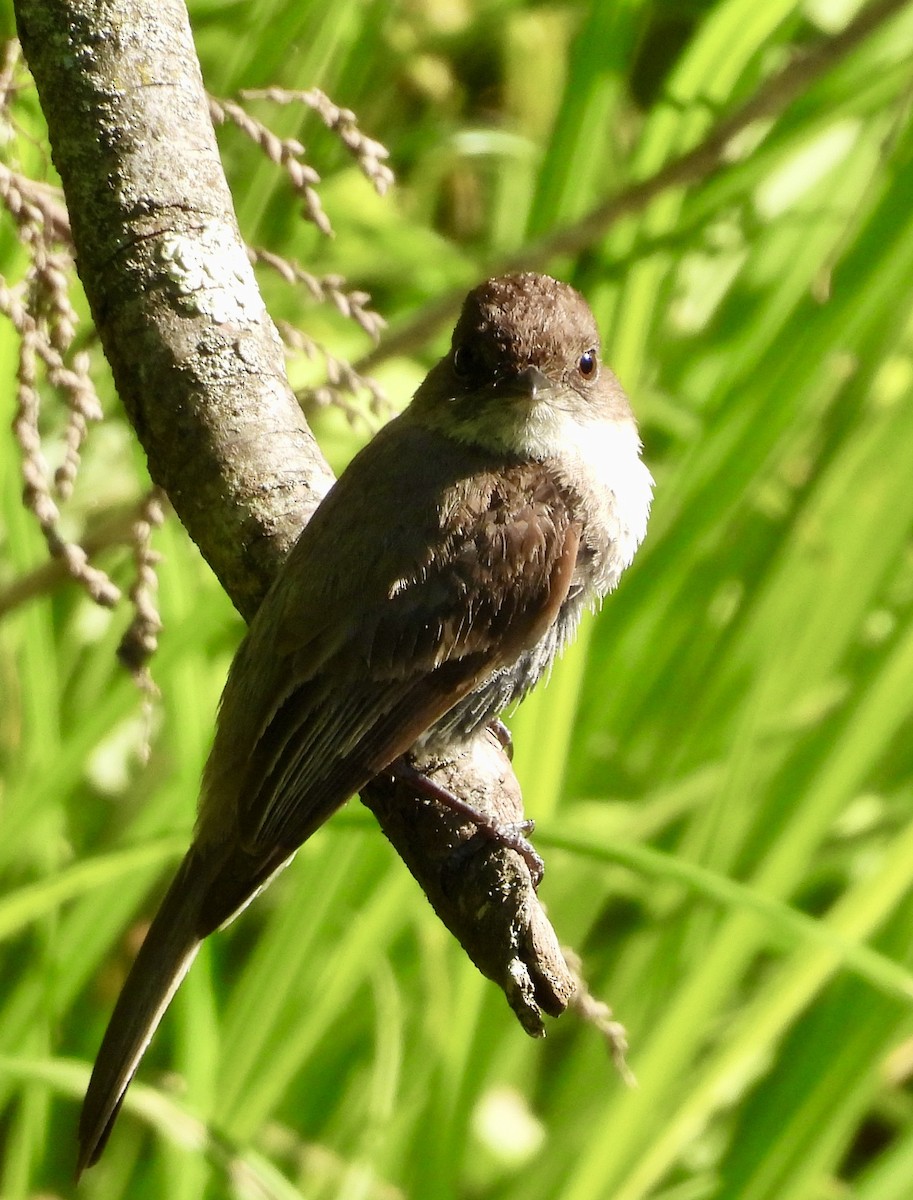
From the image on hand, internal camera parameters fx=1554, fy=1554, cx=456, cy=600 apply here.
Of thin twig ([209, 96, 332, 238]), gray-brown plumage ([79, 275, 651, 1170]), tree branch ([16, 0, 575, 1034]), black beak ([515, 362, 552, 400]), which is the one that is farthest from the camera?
black beak ([515, 362, 552, 400])

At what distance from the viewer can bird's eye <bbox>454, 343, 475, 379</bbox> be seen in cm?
274

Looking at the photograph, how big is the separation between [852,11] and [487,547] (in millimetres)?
2325

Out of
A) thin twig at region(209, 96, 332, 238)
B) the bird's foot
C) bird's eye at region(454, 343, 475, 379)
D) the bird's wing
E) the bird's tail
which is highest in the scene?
bird's eye at region(454, 343, 475, 379)

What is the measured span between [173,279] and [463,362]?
0.64 meters

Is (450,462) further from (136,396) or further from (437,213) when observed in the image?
(437,213)

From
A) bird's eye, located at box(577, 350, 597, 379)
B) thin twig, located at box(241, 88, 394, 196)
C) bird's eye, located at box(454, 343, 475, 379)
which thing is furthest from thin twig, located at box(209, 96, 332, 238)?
bird's eye, located at box(577, 350, 597, 379)

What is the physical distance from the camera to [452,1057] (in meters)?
2.90

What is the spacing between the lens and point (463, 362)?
2773 millimetres

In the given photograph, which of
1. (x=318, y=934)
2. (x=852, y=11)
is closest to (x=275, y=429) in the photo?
(x=318, y=934)

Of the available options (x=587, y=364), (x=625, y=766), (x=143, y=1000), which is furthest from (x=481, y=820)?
(x=625, y=766)

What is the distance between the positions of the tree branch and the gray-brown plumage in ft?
0.46

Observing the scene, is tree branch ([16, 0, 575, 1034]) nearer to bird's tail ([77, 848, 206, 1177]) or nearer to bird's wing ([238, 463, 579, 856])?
bird's wing ([238, 463, 579, 856])

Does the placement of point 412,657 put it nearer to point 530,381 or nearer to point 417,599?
point 417,599

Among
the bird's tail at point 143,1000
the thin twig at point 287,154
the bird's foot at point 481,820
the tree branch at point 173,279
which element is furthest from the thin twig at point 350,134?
the bird's tail at point 143,1000
